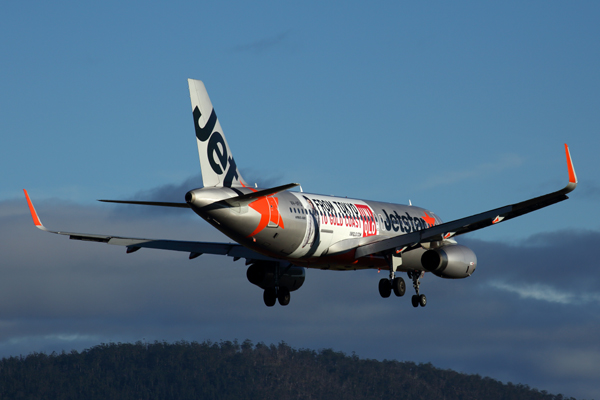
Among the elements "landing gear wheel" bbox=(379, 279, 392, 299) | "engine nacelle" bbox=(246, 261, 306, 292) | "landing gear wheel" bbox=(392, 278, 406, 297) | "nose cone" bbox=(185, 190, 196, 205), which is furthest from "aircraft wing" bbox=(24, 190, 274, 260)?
"nose cone" bbox=(185, 190, 196, 205)

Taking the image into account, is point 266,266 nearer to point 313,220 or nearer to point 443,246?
point 313,220

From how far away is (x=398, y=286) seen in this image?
1722 inches

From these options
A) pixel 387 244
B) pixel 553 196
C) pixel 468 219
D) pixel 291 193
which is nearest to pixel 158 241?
pixel 291 193

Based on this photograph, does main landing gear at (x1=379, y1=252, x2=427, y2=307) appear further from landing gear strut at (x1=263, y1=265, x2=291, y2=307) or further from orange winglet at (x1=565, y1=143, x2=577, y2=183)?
orange winglet at (x1=565, y1=143, x2=577, y2=183)

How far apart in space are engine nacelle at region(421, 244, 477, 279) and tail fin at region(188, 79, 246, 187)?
37.4 ft

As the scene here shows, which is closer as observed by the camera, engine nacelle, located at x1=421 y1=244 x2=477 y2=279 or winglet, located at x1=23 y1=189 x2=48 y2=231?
winglet, located at x1=23 y1=189 x2=48 y2=231

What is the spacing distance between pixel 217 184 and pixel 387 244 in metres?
9.09

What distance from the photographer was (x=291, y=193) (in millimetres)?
41438

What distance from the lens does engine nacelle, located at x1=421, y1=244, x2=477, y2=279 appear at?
4462 cm

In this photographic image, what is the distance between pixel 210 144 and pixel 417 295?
1450cm

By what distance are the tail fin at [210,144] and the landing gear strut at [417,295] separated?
12.3 metres

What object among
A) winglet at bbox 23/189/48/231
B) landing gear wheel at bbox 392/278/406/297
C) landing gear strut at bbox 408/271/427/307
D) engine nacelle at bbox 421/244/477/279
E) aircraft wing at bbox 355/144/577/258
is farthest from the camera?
landing gear strut at bbox 408/271/427/307

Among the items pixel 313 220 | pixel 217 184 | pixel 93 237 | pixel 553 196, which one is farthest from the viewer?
pixel 93 237

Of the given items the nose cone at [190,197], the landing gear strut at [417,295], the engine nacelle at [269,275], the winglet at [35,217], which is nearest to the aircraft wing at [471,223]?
the landing gear strut at [417,295]
